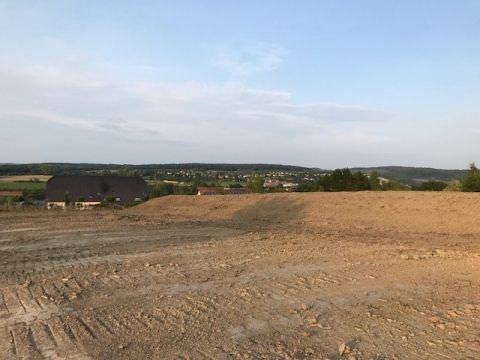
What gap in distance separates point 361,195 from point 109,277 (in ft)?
62.3

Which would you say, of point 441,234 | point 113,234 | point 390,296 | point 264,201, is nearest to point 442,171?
point 264,201

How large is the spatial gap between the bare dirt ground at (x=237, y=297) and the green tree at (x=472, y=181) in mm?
14705

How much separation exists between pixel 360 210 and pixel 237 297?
16.5 meters

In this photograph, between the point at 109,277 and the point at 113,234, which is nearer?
the point at 109,277

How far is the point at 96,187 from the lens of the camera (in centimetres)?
5947

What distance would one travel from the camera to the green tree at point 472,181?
95.4ft

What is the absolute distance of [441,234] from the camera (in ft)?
57.8

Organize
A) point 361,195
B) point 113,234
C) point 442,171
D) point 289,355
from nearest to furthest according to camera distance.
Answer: point 289,355 < point 113,234 < point 361,195 < point 442,171

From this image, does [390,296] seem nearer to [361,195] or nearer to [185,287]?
[185,287]

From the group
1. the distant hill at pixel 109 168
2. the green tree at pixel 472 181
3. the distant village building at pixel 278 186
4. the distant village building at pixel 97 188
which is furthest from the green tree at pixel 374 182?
the distant hill at pixel 109 168

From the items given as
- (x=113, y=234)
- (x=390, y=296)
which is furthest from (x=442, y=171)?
(x=390, y=296)

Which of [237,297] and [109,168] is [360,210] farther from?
[109,168]

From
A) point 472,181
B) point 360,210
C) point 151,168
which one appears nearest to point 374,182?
point 472,181

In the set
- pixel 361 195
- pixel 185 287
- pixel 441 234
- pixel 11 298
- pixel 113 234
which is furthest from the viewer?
pixel 361 195
